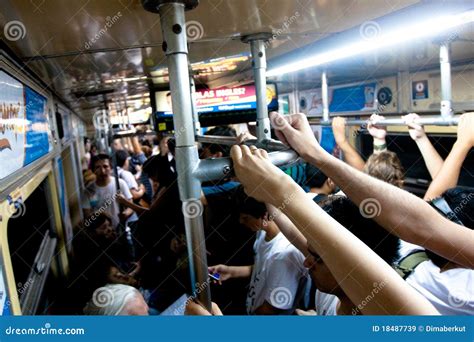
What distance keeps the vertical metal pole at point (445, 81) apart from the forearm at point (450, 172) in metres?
0.32

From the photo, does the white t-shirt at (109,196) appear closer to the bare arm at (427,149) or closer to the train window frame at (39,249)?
the train window frame at (39,249)

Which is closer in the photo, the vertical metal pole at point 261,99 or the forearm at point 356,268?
the forearm at point 356,268

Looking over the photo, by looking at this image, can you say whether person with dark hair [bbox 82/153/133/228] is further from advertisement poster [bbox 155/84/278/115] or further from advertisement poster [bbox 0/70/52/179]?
advertisement poster [bbox 0/70/52/179]

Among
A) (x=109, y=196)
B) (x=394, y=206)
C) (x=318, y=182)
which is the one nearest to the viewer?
(x=394, y=206)

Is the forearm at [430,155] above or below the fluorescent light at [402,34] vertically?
below

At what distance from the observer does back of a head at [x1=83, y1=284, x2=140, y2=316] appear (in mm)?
1587

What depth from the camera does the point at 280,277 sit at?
1.91m

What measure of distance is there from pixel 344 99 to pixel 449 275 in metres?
4.62

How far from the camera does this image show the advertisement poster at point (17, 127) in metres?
1.41

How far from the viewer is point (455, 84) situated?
4.17 meters

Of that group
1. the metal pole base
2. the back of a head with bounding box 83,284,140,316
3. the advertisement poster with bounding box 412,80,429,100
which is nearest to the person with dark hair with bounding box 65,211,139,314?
the back of a head with bounding box 83,284,140,316

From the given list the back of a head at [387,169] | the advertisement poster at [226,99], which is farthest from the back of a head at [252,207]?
the advertisement poster at [226,99]

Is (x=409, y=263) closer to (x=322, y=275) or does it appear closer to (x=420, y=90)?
(x=322, y=275)

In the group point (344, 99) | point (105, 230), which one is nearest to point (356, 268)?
point (105, 230)
